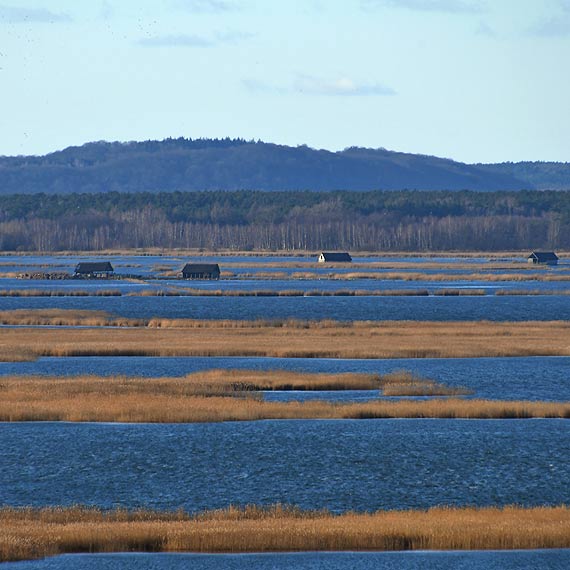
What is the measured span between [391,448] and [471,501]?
21.8 feet

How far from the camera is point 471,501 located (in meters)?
28.9

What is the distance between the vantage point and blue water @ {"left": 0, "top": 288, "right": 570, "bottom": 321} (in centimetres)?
8681

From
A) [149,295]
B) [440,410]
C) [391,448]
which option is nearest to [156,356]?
[440,410]

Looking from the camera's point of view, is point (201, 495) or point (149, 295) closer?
point (201, 495)

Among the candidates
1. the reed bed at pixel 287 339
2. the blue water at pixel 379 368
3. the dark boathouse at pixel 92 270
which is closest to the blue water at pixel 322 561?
the blue water at pixel 379 368

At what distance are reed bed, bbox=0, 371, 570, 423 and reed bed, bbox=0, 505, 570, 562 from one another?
13.4 metres

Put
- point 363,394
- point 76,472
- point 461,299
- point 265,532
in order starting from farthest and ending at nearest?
point 461,299 < point 363,394 < point 76,472 < point 265,532

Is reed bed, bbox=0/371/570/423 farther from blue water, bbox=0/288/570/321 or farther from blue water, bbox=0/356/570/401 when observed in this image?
blue water, bbox=0/288/570/321

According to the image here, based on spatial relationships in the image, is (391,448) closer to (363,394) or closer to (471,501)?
(471,501)

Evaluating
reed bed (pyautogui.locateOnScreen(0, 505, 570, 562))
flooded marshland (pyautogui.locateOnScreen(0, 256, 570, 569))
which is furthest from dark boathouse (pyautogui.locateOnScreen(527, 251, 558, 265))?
reed bed (pyautogui.locateOnScreen(0, 505, 570, 562))

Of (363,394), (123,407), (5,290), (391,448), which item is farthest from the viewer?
(5,290)

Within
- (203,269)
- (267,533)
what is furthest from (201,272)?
(267,533)

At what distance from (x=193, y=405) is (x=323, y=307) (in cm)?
5471

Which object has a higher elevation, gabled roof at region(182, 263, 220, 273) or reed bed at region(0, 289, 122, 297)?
gabled roof at region(182, 263, 220, 273)
